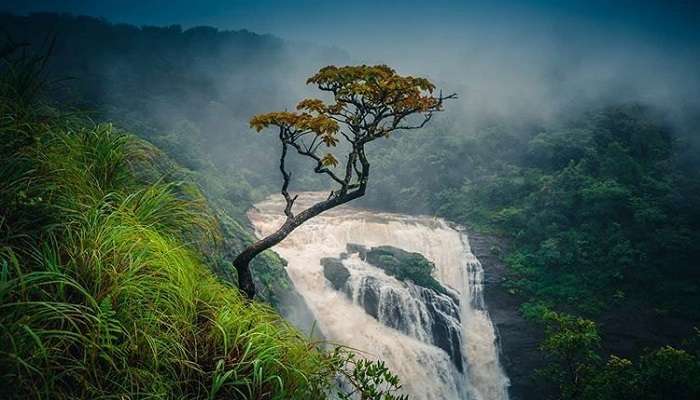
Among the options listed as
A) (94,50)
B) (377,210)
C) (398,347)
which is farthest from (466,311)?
(94,50)

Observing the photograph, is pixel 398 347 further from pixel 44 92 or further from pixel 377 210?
pixel 377 210

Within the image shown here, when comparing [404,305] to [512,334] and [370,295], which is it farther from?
[512,334]

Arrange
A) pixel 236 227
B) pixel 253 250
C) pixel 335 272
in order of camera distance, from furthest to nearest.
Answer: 1. pixel 335 272
2. pixel 236 227
3. pixel 253 250

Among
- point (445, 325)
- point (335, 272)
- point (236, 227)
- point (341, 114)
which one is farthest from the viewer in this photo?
point (335, 272)

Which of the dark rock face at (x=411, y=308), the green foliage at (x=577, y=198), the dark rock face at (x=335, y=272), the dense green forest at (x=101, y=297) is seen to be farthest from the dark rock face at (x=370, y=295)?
the dense green forest at (x=101, y=297)

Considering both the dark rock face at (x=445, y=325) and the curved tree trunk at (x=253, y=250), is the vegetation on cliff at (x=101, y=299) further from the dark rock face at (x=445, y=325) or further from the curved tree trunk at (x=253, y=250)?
the dark rock face at (x=445, y=325)

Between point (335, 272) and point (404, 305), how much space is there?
323cm

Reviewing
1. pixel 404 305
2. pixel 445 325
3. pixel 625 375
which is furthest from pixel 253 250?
pixel 445 325

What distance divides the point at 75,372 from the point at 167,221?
1.53 meters

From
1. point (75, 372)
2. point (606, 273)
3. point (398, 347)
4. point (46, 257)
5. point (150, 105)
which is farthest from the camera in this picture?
point (150, 105)

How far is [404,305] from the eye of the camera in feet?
47.7

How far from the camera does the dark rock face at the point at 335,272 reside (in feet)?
49.9

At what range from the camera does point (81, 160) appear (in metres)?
2.87

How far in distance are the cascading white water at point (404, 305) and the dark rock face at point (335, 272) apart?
0.24 metres
